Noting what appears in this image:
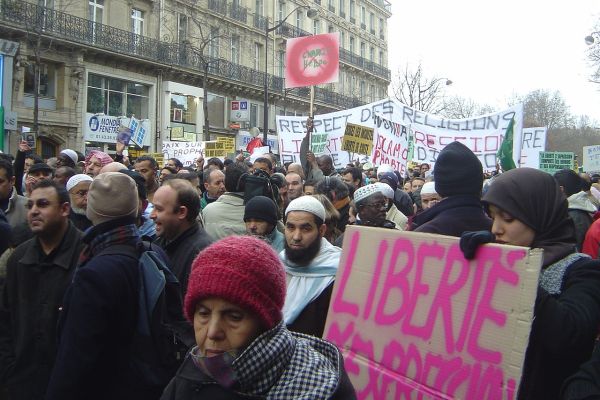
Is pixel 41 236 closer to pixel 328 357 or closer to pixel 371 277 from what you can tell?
pixel 371 277

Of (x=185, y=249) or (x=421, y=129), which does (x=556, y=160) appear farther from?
(x=185, y=249)

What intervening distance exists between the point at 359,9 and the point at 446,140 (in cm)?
4464

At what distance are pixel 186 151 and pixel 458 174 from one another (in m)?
13.1

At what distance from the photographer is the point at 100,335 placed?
2484 millimetres

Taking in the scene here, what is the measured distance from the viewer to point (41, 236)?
11.2 feet

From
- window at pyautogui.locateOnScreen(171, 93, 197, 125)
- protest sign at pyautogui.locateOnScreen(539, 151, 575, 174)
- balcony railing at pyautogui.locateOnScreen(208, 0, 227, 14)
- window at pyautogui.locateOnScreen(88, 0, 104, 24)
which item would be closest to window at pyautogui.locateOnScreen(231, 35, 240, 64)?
balcony railing at pyautogui.locateOnScreen(208, 0, 227, 14)

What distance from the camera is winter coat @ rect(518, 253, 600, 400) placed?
2.01 m

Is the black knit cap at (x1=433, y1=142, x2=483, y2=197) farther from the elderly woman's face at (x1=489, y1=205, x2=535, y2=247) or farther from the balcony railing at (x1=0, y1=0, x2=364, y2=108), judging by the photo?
the balcony railing at (x1=0, y1=0, x2=364, y2=108)

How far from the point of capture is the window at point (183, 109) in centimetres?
3158

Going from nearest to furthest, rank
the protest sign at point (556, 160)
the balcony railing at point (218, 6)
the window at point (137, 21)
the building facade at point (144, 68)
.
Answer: the protest sign at point (556, 160) → the building facade at point (144, 68) → the window at point (137, 21) → the balcony railing at point (218, 6)

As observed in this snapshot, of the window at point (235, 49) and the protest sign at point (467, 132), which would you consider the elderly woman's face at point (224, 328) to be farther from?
the window at point (235, 49)

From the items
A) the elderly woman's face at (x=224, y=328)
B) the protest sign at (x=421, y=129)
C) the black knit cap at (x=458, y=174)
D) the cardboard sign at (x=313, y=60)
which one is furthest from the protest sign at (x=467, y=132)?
the elderly woman's face at (x=224, y=328)

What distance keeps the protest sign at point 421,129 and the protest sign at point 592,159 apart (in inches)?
276

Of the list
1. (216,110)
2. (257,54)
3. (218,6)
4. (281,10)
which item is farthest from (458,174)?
(281,10)
